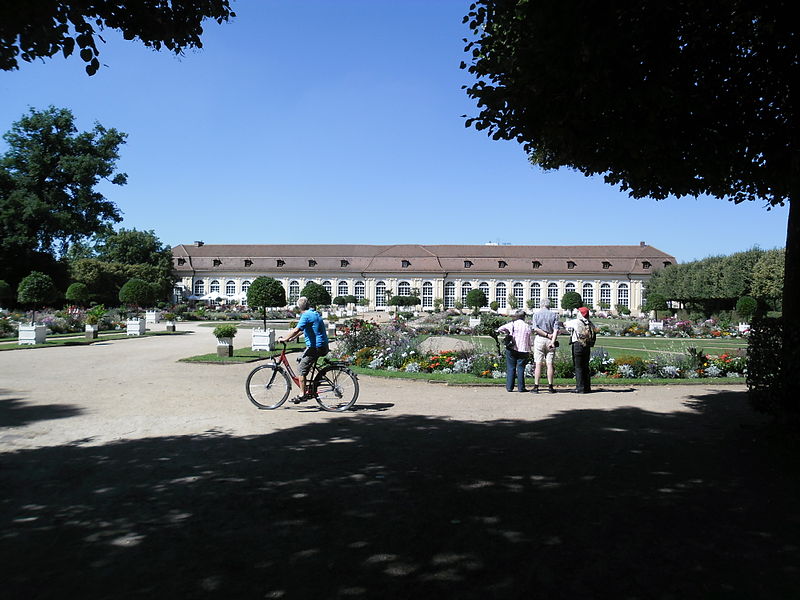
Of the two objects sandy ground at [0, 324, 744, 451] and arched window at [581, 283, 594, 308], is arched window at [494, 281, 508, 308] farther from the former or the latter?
sandy ground at [0, 324, 744, 451]

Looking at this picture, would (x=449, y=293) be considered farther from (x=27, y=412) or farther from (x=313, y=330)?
(x=27, y=412)

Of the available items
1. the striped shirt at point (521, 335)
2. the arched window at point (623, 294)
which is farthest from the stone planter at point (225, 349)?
the arched window at point (623, 294)

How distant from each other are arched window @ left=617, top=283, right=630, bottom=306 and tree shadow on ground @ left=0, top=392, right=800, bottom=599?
6206 centimetres

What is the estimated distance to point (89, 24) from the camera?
14.3 feet

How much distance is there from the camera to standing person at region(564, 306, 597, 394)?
8.62 meters

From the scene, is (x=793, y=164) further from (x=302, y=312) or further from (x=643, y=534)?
(x=302, y=312)

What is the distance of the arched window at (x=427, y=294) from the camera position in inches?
2579

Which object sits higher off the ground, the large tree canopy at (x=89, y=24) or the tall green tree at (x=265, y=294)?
the large tree canopy at (x=89, y=24)

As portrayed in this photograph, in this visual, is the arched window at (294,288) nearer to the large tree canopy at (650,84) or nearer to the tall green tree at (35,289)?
the tall green tree at (35,289)

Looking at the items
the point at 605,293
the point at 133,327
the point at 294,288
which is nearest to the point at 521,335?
the point at 133,327

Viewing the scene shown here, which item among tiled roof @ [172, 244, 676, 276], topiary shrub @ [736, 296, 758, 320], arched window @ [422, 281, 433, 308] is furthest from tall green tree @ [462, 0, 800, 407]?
tiled roof @ [172, 244, 676, 276]

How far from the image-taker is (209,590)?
261 cm

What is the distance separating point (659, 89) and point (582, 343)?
15.2 ft

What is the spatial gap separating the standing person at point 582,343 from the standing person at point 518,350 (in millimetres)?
696
